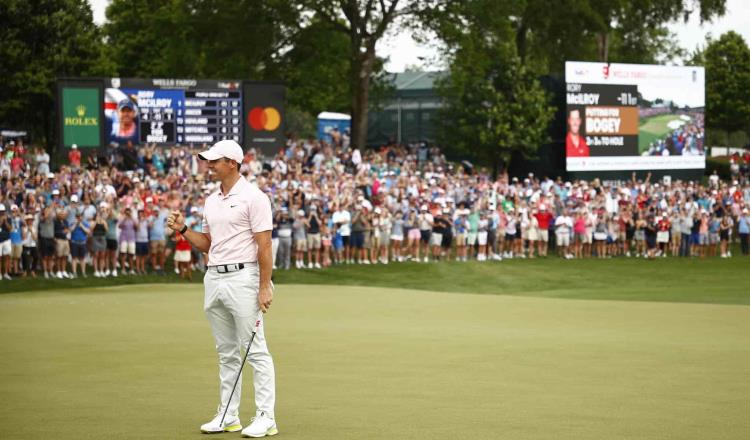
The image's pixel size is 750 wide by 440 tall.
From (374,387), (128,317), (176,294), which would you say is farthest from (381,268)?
(374,387)

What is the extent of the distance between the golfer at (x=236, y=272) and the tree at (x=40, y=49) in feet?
118

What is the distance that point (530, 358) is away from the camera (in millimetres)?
12086

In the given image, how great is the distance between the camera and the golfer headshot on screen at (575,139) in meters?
42.5

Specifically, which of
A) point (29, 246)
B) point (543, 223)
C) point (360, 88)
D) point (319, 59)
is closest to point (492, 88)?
point (360, 88)

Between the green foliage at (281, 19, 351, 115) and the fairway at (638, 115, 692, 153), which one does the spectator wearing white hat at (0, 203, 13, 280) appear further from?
the fairway at (638, 115, 692, 153)

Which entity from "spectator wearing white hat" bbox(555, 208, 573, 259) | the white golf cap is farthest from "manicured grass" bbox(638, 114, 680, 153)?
the white golf cap

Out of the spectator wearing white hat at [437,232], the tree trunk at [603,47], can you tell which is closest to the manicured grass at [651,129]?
the spectator wearing white hat at [437,232]

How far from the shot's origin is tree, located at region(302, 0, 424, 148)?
45.5m

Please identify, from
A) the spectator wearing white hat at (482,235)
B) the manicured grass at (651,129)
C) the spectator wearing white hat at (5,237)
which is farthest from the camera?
the manicured grass at (651,129)

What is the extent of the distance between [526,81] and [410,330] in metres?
32.3

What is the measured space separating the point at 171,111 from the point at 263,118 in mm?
3174

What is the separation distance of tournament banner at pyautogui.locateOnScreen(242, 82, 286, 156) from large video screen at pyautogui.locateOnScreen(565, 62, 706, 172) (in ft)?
45.2

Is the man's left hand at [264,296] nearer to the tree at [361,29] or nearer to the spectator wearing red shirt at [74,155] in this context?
the spectator wearing red shirt at [74,155]

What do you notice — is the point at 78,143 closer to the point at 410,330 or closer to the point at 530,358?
the point at 410,330
